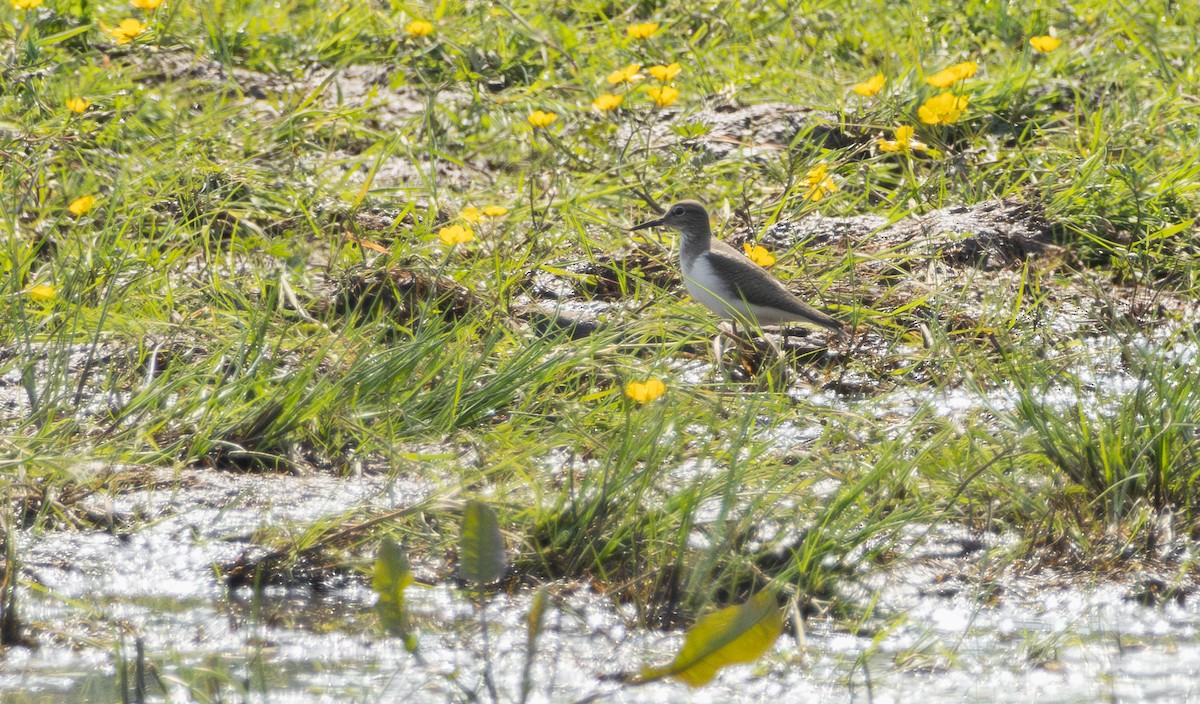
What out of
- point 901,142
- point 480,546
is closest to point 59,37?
point 901,142

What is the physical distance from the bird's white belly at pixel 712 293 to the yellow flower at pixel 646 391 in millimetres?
968

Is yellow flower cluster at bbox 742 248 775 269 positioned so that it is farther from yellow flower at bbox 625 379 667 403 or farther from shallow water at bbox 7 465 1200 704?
shallow water at bbox 7 465 1200 704

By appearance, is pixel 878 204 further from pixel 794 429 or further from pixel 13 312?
pixel 13 312

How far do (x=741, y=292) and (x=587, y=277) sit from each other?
2.31 feet

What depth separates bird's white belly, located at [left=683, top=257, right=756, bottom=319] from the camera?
4863 mm

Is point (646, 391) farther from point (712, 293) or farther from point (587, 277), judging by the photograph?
point (587, 277)

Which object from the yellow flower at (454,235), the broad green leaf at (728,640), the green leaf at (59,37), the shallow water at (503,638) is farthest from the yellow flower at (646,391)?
the green leaf at (59,37)

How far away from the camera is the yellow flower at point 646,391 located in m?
3.85

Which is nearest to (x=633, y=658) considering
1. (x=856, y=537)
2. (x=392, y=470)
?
(x=856, y=537)

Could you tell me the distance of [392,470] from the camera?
3953 millimetres

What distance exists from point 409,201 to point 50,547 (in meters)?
2.59

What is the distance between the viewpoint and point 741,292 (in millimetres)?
4883

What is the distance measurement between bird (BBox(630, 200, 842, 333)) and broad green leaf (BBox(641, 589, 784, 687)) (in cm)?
258

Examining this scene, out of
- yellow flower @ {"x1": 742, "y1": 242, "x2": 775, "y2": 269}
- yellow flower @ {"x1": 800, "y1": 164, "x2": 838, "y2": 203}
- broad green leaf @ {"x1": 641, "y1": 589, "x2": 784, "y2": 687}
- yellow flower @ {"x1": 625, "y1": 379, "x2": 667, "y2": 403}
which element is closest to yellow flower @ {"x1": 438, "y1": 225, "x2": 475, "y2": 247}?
yellow flower @ {"x1": 742, "y1": 242, "x2": 775, "y2": 269}
